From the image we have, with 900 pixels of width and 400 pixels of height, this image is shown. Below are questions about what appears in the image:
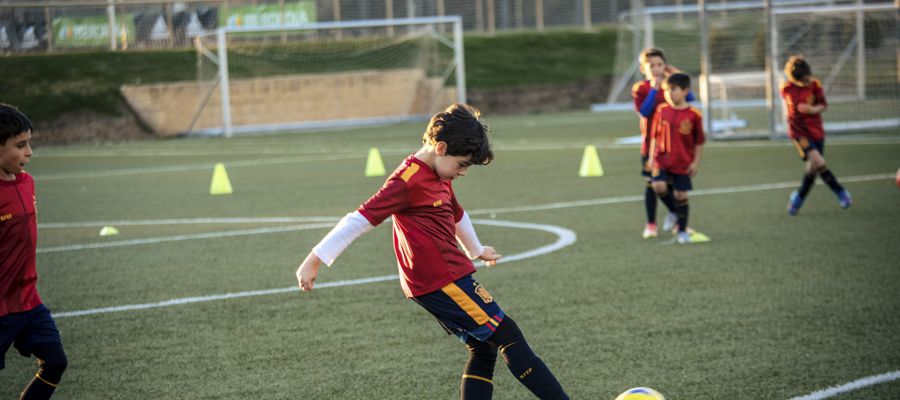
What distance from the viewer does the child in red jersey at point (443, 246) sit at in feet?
13.5

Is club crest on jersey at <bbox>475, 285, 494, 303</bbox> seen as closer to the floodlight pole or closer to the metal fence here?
the floodlight pole

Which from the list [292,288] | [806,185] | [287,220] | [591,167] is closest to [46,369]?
[292,288]

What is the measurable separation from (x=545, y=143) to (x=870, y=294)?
15.0 meters

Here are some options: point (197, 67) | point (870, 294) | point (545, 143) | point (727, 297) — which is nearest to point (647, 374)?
point (727, 297)

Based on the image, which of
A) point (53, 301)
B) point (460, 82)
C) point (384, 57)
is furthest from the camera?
point (384, 57)

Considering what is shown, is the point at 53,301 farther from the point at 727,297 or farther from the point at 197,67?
the point at 197,67

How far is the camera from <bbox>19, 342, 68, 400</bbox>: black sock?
177 inches

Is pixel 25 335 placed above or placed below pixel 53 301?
above

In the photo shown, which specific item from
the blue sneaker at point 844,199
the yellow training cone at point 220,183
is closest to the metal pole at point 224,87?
the yellow training cone at point 220,183

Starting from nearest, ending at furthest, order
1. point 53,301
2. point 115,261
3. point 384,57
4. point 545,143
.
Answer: point 53,301
point 115,261
point 545,143
point 384,57

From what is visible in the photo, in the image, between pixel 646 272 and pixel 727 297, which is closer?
pixel 727 297

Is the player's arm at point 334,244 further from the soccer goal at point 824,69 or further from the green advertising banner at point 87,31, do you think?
the green advertising banner at point 87,31

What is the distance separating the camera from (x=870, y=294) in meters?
6.96

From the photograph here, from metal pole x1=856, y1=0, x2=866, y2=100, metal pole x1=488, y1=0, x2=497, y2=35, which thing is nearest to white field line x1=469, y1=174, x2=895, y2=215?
metal pole x1=856, y1=0, x2=866, y2=100
